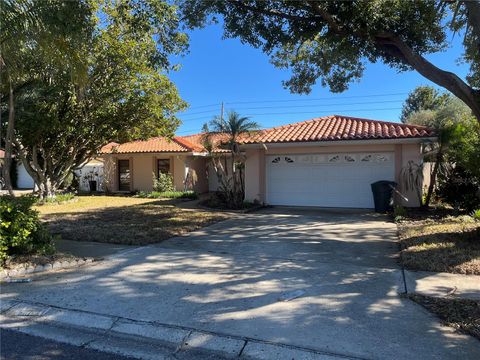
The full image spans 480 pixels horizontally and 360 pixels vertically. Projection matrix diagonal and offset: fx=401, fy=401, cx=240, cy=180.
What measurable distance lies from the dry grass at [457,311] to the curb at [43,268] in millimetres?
5303

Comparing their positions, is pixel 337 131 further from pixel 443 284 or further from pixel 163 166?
pixel 163 166

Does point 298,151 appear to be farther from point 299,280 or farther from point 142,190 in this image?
point 142,190

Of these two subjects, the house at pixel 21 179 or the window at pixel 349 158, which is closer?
the window at pixel 349 158

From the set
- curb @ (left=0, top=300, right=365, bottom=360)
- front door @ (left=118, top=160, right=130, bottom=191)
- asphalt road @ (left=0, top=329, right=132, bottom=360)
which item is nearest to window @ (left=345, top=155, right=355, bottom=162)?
curb @ (left=0, top=300, right=365, bottom=360)

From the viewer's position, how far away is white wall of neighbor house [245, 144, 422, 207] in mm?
14414

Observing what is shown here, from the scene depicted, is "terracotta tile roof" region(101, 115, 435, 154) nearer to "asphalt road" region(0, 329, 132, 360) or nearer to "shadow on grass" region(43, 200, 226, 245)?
"shadow on grass" region(43, 200, 226, 245)

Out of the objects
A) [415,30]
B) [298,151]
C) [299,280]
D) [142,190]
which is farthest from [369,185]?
[142,190]

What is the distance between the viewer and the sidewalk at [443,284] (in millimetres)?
5266

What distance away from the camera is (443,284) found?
5.70 m

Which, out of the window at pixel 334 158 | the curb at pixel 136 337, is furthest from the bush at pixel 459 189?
the curb at pixel 136 337

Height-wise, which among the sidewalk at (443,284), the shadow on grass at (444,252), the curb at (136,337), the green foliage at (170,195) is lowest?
the curb at (136,337)

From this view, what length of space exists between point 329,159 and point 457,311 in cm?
1123

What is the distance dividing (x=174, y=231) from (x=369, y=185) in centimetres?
818

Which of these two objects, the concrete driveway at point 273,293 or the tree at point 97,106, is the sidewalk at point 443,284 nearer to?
the concrete driveway at point 273,293
